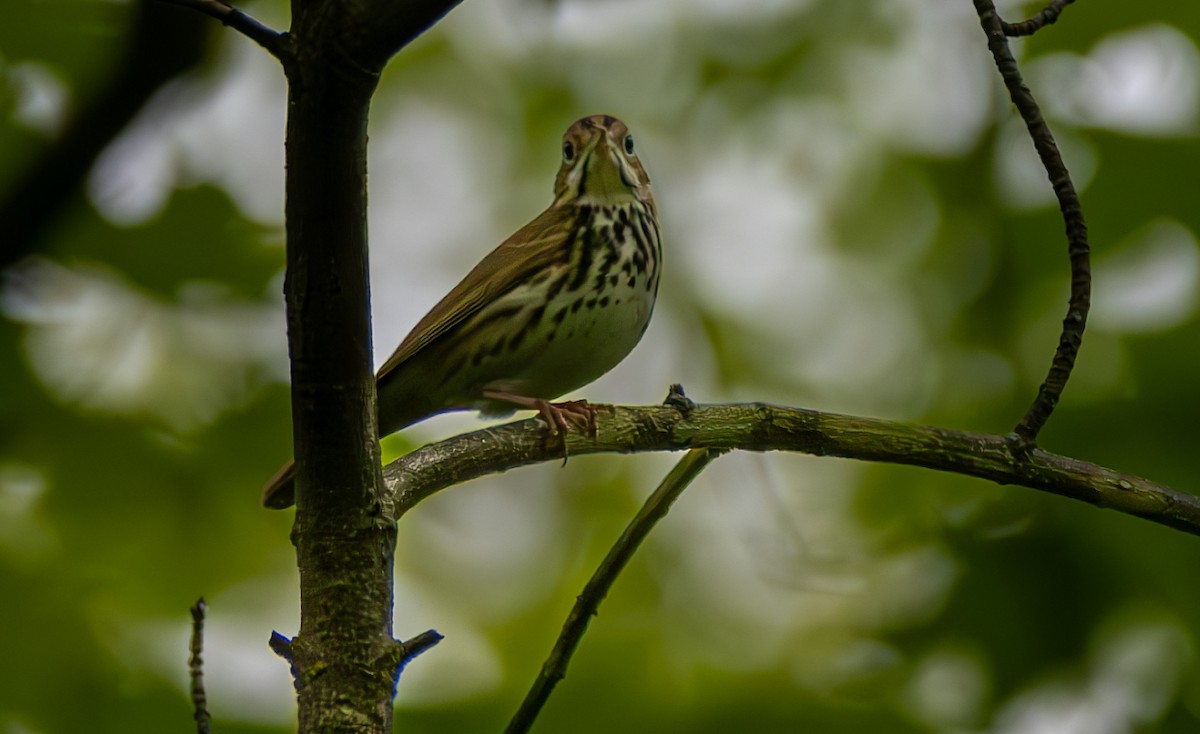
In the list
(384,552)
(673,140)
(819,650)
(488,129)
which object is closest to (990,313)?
(819,650)

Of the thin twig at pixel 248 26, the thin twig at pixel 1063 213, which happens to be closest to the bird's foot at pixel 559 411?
the thin twig at pixel 1063 213

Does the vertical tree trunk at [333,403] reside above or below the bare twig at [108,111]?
below

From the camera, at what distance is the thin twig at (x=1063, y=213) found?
2.40 meters

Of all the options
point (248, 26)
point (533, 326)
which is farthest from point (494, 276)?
point (248, 26)

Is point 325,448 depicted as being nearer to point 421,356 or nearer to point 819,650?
point 421,356

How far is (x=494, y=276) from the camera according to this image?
4191mm

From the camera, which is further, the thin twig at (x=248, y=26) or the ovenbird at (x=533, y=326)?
the ovenbird at (x=533, y=326)

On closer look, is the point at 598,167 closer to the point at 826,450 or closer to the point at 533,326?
the point at 533,326

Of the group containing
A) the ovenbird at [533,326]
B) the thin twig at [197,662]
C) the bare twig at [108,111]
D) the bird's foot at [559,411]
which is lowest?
the thin twig at [197,662]

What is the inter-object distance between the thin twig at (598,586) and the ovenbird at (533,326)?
1165mm

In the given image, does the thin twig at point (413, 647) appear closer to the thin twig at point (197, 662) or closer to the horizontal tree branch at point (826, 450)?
the horizontal tree branch at point (826, 450)

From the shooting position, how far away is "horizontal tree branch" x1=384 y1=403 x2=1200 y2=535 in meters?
2.51

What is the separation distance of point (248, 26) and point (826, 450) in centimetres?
137

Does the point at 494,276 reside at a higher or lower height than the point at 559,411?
higher
